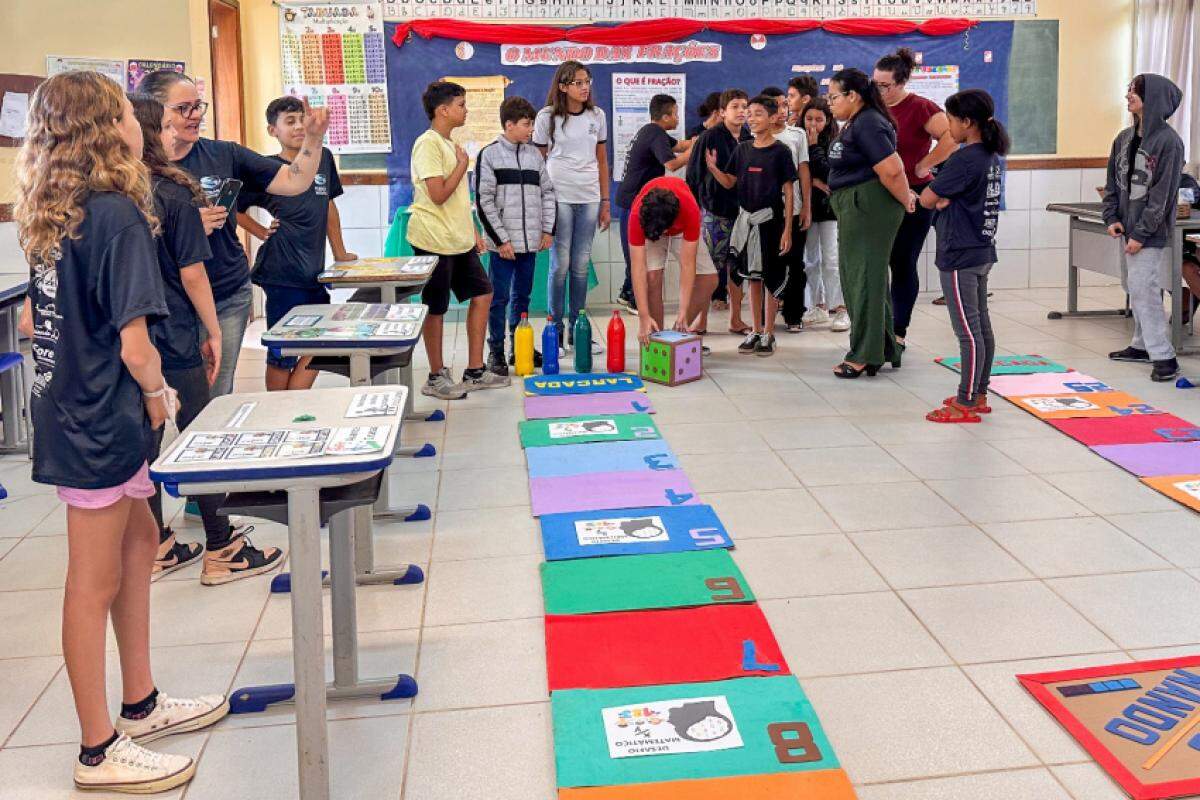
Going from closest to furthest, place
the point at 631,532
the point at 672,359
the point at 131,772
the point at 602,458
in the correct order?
the point at 131,772 → the point at 631,532 → the point at 602,458 → the point at 672,359

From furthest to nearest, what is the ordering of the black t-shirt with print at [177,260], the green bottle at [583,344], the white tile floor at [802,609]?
1. the green bottle at [583,344]
2. the black t-shirt with print at [177,260]
3. the white tile floor at [802,609]

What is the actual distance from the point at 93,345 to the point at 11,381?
2.90 meters

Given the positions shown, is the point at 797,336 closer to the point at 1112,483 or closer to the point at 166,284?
the point at 1112,483

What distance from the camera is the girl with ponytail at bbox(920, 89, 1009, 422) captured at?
4.90 meters

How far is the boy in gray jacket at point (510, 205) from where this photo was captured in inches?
237

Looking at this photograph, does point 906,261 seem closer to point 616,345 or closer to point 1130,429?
point 616,345

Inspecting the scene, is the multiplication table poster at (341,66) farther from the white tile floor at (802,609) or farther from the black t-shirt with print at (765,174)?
the white tile floor at (802,609)

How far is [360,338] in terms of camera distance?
3238 millimetres

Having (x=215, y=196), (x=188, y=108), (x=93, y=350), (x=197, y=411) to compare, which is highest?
(x=188, y=108)

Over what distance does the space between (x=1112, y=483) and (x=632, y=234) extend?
2740mm

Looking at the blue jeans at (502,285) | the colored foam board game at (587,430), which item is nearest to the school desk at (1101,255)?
the colored foam board game at (587,430)

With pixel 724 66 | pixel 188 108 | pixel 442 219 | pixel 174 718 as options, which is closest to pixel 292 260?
pixel 188 108

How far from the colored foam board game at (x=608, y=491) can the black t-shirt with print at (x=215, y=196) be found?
1237mm

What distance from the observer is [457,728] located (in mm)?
2654
